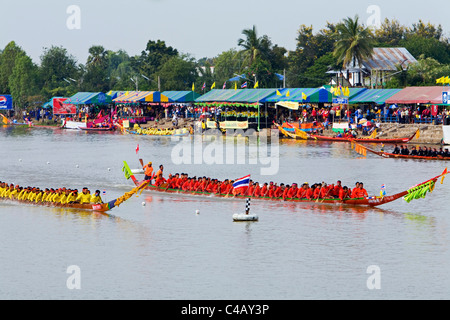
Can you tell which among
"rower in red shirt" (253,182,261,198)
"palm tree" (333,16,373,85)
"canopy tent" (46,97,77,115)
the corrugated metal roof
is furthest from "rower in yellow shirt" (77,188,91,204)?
"canopy tent" (46,97,77,115)

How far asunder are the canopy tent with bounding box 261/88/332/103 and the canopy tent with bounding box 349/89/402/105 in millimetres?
3080

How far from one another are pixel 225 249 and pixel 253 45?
6646 cm

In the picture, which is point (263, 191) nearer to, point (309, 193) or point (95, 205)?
point (309, 193)

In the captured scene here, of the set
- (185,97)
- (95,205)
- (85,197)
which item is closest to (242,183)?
(95,205)

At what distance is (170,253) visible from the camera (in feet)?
99.3

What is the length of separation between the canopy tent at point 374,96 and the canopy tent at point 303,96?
308 cm

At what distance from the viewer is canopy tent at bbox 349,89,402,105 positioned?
6806 cm

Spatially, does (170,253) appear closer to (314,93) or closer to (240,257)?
(240,257)

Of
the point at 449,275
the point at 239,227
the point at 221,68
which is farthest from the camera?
the point at 221,68

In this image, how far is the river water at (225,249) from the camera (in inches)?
Result: 1027

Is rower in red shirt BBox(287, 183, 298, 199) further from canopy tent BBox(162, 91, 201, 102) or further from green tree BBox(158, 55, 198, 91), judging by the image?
green tree BBox(158, 55, 198, 91)

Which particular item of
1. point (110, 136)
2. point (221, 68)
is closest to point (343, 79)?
point (110, 136)
